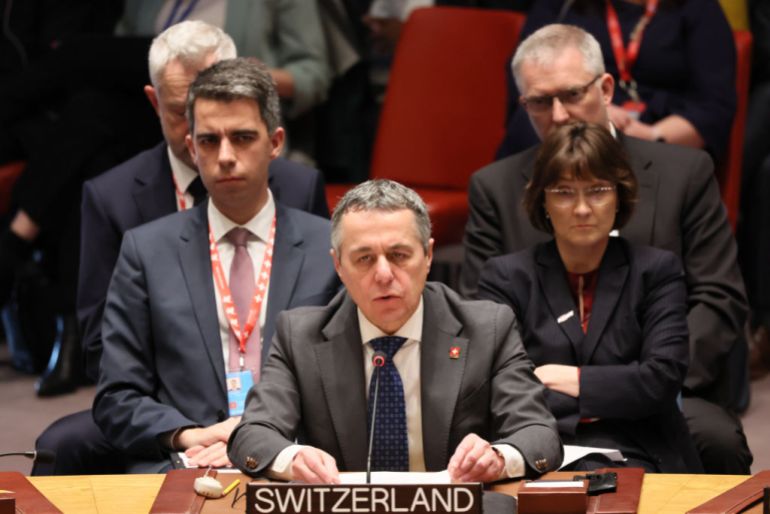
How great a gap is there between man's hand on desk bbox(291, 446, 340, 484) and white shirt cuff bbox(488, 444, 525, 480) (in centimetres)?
34

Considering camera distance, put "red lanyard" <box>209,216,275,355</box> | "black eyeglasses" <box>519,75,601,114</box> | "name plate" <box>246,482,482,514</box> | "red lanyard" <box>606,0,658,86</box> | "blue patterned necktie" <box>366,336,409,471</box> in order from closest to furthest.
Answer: "name plate" <box>246,482,482,514</box>, "blue patterned necktie" <box>366,336,409,471</box>, "red lanyard" <box>209,216,275,355</box>, "black eyeglasses" <box>519,75,601,114</box>, "red lanyard" <box>606,0,658,86</box>

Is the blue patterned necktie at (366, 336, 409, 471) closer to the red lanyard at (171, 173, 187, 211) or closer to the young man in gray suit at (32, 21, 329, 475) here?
the young man in gray suit at (32, 21, 329, 475)

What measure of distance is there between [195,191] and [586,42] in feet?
4.13

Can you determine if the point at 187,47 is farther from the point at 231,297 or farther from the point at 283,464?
the point at 283,464

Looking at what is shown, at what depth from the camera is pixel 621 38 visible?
A: 17.2 feet

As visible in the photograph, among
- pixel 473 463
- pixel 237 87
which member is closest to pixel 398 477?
pixel 473 463

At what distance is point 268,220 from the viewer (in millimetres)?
4004

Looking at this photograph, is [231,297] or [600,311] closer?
[600,311]

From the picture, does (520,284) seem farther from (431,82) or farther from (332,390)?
(431,82)

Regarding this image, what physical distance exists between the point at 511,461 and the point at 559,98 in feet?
5.34

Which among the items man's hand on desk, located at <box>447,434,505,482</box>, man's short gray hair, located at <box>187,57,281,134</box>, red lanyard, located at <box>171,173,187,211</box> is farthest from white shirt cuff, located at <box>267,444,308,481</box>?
red lanyard, located at <box>171,173,187,211</box>

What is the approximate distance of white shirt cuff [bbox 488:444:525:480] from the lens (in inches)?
118

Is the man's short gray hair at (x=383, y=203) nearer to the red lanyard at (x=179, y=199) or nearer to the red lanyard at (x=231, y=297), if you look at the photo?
the red lanyard at (x=231, y=297)

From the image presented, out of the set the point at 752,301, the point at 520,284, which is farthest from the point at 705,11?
the point at 520,284
